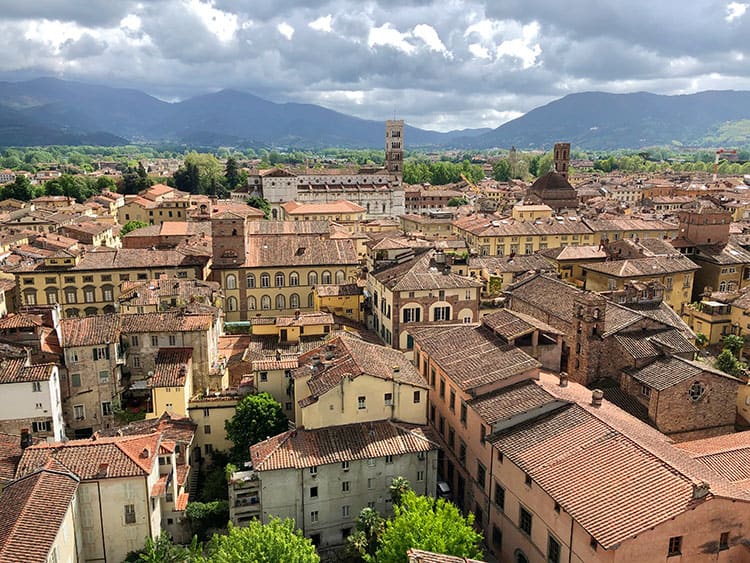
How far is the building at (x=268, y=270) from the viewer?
68750 millimetres

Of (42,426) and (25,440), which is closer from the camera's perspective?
(25,440)

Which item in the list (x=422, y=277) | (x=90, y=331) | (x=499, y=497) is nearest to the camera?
(x=499, y=497)

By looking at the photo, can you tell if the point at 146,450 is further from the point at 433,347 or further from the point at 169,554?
the point at 433,347

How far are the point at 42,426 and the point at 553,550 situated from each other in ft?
112

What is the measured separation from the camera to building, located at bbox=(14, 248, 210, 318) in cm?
7100

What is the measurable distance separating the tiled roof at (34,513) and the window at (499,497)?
22.6 m

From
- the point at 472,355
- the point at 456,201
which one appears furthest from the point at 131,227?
the point at 472,355

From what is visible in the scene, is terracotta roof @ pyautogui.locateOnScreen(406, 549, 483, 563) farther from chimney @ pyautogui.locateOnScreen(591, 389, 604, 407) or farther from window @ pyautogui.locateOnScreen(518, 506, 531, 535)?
chimney @ pyautogui.locateOnScreen(591, 389, 604, 407)

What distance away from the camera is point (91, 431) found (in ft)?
152

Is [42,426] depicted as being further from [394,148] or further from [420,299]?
[394,148]

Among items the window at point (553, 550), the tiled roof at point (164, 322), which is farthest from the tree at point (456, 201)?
the window at point (553, 550)

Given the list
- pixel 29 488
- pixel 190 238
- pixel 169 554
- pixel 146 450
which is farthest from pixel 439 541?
pixel 190 238

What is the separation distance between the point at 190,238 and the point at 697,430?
234ft

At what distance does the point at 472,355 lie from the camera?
40.8 metres
